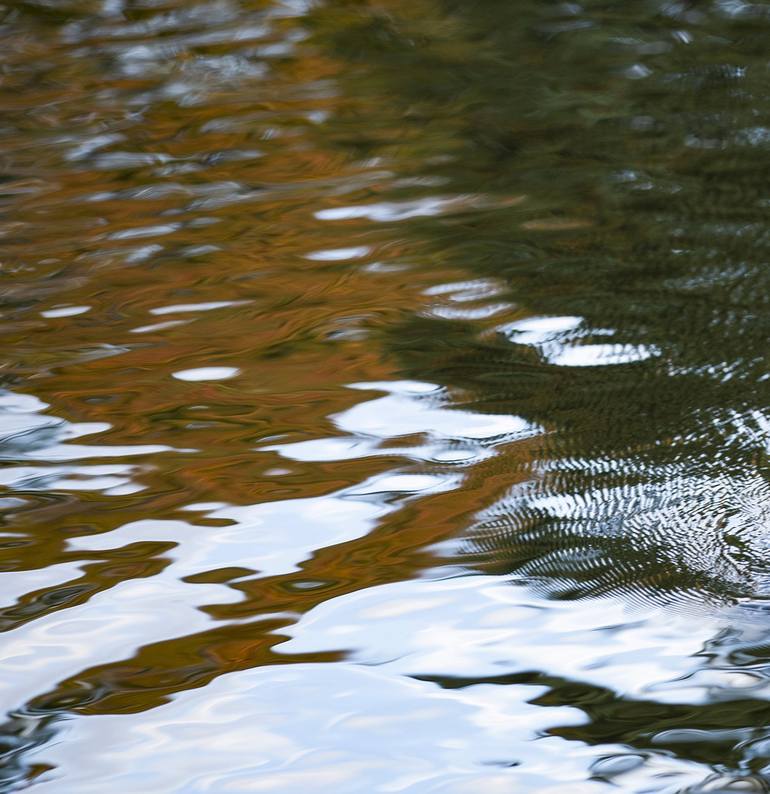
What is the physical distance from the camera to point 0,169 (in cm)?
304

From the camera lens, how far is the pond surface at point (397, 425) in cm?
120

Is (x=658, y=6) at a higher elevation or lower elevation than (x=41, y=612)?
higher

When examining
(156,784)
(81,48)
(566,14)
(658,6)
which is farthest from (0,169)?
(156,784)

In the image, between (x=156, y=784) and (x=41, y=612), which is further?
(x=41, y=612)

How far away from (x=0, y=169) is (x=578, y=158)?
4.85 feet

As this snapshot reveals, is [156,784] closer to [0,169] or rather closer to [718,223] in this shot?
[718,223]

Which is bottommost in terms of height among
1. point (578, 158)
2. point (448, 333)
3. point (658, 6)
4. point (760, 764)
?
point (760, 764)

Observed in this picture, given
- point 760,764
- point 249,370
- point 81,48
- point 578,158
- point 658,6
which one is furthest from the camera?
point 81,48

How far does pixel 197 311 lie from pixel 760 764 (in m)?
1.44

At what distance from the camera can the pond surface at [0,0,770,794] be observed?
120cm

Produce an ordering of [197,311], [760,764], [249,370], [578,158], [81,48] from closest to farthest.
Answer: [760,764]
[249,370]
[197,311]
[578,158]
[81,48]

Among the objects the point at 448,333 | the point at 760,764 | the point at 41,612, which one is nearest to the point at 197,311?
the point at 448,333

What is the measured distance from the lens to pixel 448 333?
2066 mm

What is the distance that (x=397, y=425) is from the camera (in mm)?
1800
